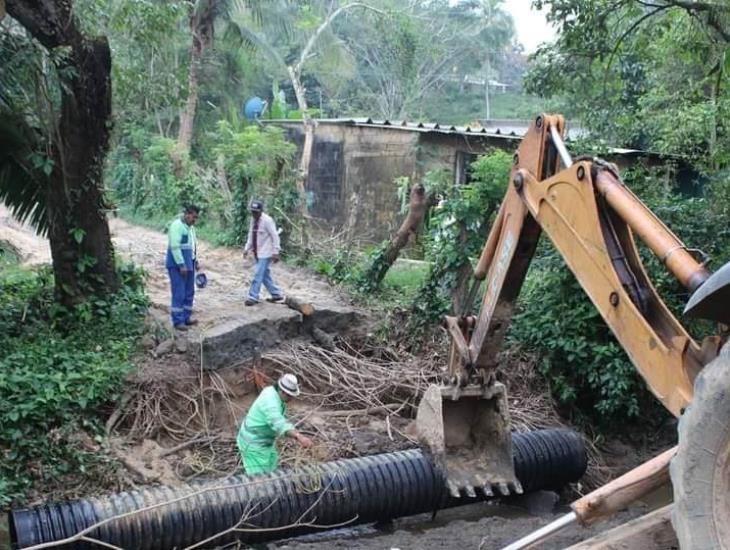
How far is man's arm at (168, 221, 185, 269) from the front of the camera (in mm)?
9141

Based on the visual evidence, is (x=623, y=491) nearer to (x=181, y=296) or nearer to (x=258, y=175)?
(x=181, y=296)

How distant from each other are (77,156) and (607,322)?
6566mm

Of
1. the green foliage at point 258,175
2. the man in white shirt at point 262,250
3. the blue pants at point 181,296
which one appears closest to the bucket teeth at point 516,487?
the blue pants at point 181,296

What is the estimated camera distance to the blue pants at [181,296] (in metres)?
9.44

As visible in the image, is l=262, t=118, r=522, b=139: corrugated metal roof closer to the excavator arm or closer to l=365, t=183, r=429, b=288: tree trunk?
l=365, t=183, r=429, b=288: tree trunk

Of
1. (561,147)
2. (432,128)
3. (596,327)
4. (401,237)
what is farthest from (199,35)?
(561,147)

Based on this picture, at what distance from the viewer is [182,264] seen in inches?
365

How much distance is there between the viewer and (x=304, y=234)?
14.5 meters

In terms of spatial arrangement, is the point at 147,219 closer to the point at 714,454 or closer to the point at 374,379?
the point at 374,379

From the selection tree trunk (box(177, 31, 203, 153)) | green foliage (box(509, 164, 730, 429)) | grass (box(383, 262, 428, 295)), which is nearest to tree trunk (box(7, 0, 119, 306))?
grass (box(383, 262, 428, 295))

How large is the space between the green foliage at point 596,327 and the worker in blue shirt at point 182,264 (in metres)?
3.90

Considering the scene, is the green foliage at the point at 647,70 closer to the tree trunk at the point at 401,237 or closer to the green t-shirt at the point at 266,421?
the tree trunk at the point at 401,237

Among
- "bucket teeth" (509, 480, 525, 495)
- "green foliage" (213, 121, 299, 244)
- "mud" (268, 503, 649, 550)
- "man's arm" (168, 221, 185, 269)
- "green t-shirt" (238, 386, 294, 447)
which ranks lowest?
"mud" (268, 503, 649, 550)

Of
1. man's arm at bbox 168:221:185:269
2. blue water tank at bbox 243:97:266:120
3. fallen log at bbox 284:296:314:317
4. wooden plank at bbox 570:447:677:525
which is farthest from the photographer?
blue water tank at bbox 243:97:266:120
